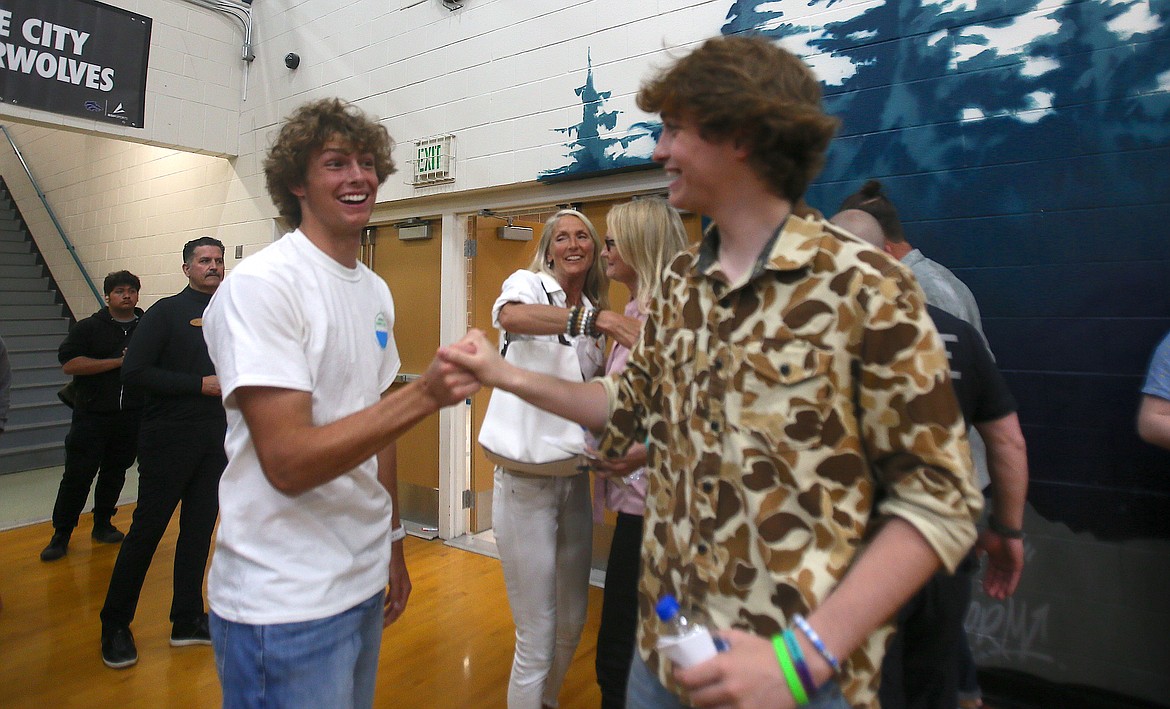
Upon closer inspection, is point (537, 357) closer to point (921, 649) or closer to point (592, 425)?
point (592, 425)

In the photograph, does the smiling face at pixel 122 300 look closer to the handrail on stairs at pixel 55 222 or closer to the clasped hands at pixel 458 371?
the handrail on stairs at pixel 55 222

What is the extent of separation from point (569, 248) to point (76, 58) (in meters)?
4.43

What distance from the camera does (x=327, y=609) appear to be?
3.81 ft

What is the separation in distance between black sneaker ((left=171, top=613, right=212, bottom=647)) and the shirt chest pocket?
3.01m

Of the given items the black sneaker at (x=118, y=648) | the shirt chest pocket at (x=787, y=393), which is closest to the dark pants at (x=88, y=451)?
the black sneaker at (x=118, y=648)

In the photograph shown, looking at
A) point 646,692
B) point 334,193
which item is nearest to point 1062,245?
point 646,692

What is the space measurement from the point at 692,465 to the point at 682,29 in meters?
2.85

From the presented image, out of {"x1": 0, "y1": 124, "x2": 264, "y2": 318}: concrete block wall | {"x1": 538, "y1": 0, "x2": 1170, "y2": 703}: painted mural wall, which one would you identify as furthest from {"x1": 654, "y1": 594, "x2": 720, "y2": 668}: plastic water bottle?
{"x1": 0, "y1": 124, "x2": 264, "y2": 318}: concrete block wall

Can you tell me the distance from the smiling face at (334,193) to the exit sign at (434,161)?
286 centimetres

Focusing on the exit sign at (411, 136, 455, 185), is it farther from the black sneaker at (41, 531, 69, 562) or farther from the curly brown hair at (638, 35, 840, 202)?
the curly brown hair at (638, 35, 840, 202)

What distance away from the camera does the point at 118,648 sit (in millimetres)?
2725

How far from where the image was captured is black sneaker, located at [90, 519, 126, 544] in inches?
165

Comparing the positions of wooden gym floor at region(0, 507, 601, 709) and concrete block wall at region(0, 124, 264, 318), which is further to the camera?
concrete block wall at region(0, 124, 264, 318)

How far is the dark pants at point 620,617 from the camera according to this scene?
1.85 m
